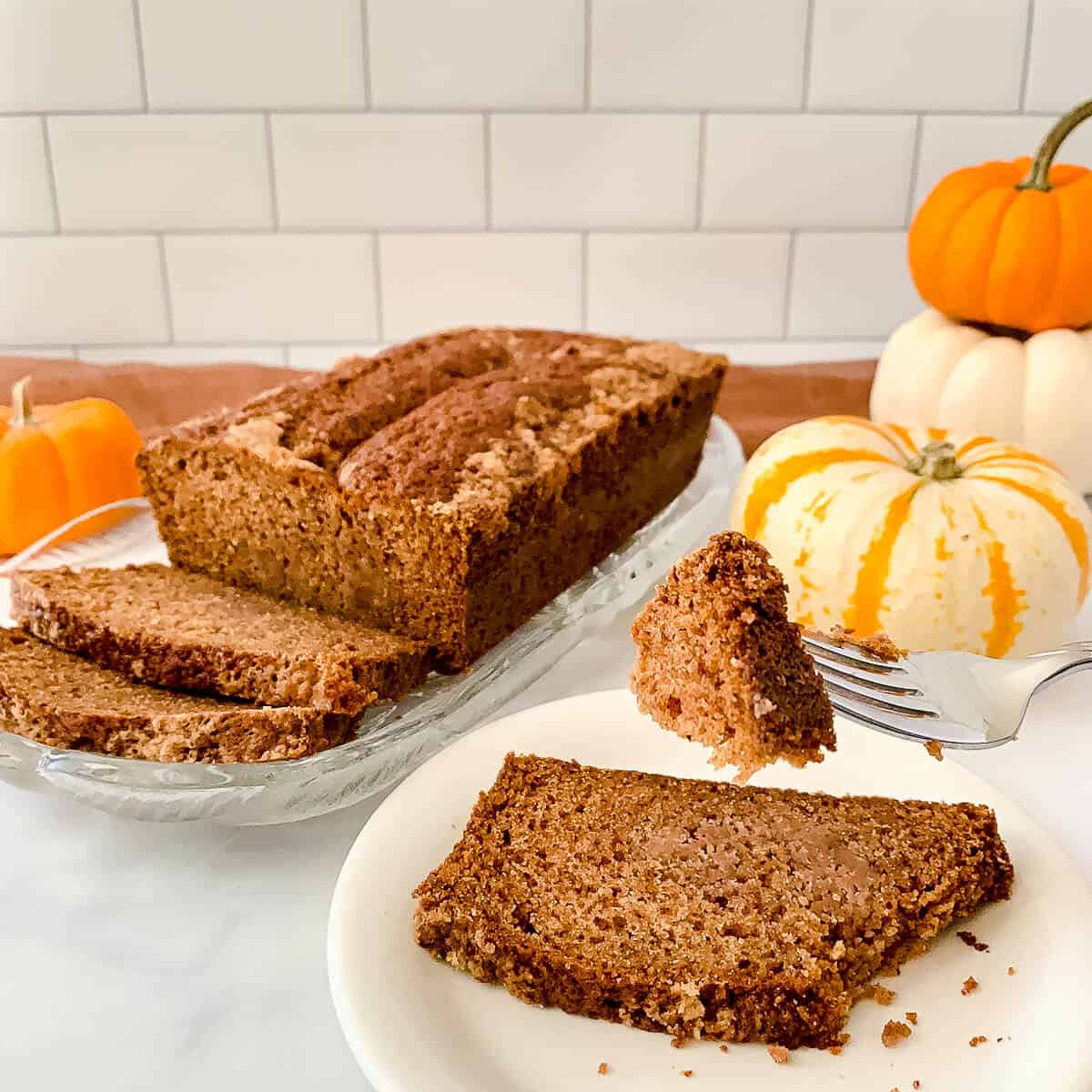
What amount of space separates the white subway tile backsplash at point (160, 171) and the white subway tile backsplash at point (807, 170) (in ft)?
3.64

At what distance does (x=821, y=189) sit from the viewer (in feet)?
9.94

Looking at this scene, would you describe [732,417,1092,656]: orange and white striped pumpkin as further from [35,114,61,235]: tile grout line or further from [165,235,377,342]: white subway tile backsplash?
[35,114,61,235]: tile grout line

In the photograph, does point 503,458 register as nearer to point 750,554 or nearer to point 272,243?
point 750,554

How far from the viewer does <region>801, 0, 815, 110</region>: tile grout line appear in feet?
9.20

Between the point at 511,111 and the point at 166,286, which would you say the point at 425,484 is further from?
the point at 166,286

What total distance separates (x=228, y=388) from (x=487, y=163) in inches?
32.4

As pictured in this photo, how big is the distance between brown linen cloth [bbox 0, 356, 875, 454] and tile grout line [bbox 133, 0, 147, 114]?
2.06 ft

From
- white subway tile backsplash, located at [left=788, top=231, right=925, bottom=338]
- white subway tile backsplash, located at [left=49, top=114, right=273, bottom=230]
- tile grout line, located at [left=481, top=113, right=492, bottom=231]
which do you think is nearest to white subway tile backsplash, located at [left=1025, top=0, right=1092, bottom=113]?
white subway tile backsplash, located at [left=788, top=231, right=925, bottom=338]

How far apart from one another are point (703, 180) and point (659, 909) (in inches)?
86.5

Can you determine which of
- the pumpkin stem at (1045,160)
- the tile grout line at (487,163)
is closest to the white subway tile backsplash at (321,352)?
the tile grout line at (487,163)

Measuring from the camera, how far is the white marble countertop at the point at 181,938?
114 cm

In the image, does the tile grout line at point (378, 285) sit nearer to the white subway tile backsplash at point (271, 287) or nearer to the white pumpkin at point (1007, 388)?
the white subway tile backsplash at point (271, 287)

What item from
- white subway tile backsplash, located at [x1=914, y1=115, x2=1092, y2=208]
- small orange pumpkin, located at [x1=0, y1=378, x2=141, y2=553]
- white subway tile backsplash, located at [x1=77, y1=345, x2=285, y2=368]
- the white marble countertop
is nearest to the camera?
the white marble countertop

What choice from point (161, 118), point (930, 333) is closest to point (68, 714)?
point (930, 333)
